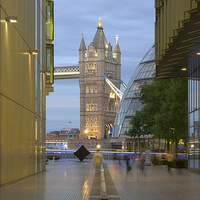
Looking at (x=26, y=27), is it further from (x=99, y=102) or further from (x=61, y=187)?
(x=99, y=102)

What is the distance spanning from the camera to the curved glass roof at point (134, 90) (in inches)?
3236

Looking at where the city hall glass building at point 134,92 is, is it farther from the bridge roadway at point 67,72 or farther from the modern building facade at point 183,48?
the bridge roadway at point 67,72

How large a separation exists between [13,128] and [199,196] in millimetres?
9049

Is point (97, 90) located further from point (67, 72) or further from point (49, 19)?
point (49, 19)

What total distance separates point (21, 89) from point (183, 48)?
780 centimetres

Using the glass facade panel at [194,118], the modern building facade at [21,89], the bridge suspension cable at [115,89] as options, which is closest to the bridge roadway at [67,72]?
the bridge suspension cable at [115,89]

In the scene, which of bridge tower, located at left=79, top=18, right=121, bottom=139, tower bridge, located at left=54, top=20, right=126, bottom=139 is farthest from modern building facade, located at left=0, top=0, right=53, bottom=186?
bridge tower, located at left=79, top=18, right=121, bottom=139

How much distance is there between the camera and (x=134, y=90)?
85.6 metres

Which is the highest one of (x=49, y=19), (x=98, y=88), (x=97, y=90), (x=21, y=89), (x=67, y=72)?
(x=67, y=72)

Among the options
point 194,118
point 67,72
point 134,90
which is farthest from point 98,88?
point 194,118

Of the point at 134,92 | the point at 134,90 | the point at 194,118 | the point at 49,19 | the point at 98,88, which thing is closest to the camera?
the point at 194,118

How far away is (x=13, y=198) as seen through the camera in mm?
13906

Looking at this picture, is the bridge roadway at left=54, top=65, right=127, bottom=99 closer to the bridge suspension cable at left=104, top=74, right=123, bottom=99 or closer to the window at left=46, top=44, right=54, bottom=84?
A: the bridge suspension cable at left=104, top=74, right=123, bottom=99

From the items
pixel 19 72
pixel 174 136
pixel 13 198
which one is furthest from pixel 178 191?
pixel 174 136
